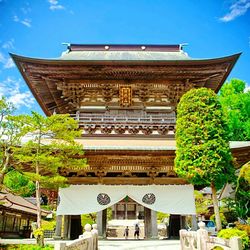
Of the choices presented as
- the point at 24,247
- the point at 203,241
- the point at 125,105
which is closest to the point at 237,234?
the point at 203,241

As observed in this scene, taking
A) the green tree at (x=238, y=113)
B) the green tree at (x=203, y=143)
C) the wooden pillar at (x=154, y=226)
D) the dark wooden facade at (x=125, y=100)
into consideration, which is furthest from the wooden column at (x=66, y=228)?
the green tree at (x=238, y=113)

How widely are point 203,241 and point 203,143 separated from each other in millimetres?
3278

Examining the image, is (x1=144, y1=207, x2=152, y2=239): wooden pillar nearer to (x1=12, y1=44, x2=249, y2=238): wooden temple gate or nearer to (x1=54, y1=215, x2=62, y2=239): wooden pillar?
(x1=12, y1=44, x2=249, y2=238): wooden temple gate

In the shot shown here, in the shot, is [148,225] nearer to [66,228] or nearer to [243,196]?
[66,228]

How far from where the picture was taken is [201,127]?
9453mm

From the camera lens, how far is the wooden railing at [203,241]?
6146 millimetres

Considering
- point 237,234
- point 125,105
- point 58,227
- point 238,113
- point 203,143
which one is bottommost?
point 237,234

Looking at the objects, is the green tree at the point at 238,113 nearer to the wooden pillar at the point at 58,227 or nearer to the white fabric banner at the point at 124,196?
the white fabric banner at the point at 124,196

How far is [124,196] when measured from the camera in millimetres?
12344

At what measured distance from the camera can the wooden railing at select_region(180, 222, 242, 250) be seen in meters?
6.15

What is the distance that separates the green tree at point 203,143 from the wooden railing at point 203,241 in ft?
4.02

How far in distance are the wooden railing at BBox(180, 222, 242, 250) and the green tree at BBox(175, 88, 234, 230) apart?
4.02ft

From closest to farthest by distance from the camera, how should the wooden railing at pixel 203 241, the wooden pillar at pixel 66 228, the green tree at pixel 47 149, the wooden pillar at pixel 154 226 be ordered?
the wooden railing at pixel 203 241, the green tree at pixel 47 149, the wooden pillar at pixel 154 226, the wooden pillar at pixel 66 228

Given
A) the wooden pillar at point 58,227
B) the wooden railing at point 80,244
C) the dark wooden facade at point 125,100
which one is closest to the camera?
the wooden railing at point 80,244
